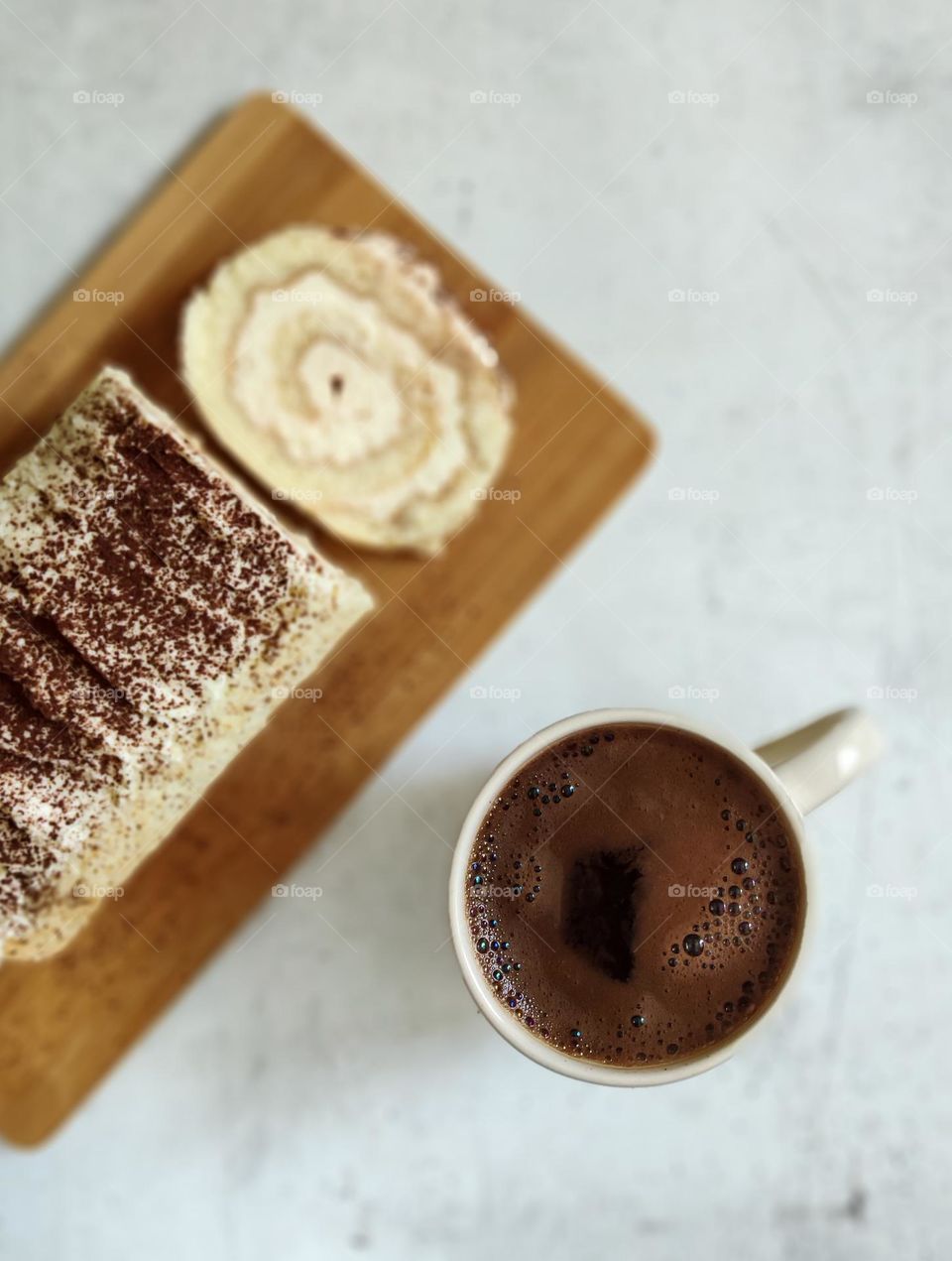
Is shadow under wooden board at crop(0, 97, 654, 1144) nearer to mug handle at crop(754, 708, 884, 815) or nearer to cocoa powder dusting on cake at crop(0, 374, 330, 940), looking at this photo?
cocoa powder dusting on cake at crop(0, 374, 330, 940)

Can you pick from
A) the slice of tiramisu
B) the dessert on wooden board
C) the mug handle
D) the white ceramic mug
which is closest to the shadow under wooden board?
the dessert on wooden board

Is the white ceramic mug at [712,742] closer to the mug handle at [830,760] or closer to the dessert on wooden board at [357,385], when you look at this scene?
the mug handle at [830,760]

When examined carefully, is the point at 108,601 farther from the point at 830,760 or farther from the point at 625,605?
the point at 830,760

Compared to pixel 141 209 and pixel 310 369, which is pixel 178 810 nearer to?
pixel 310 369

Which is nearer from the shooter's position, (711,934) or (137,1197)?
(711,934)

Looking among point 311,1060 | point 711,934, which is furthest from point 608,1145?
point 711,934

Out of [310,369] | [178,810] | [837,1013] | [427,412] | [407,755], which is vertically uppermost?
[310,369]

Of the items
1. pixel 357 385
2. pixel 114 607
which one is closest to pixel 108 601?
pixel 114 607
